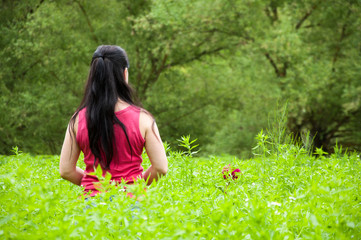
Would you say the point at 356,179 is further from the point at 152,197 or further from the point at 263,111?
the point at 263,111

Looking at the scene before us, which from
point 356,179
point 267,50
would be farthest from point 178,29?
point 356,179

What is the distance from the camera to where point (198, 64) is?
2080 cm

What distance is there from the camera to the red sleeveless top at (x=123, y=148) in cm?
293

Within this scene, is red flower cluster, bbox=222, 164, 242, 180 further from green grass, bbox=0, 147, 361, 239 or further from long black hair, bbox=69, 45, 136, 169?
long black hair, bbox=69, 45, 136, 169

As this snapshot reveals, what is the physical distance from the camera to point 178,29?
1777 centimetres

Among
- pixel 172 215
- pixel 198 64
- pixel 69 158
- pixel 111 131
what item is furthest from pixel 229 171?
pixel 198 64

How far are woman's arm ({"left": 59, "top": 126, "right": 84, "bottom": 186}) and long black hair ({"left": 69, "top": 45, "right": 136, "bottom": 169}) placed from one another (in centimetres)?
8

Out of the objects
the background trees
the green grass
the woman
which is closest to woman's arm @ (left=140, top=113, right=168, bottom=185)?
the woman

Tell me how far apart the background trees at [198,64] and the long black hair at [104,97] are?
1299cm

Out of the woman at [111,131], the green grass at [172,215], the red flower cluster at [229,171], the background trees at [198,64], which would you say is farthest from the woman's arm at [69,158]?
the background trees at [198,64]

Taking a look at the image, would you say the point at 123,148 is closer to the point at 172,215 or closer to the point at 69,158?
the point at 69,158

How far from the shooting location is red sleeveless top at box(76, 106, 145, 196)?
115 inches

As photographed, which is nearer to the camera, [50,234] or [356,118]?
[50,234]

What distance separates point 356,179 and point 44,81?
16436 millimetres
